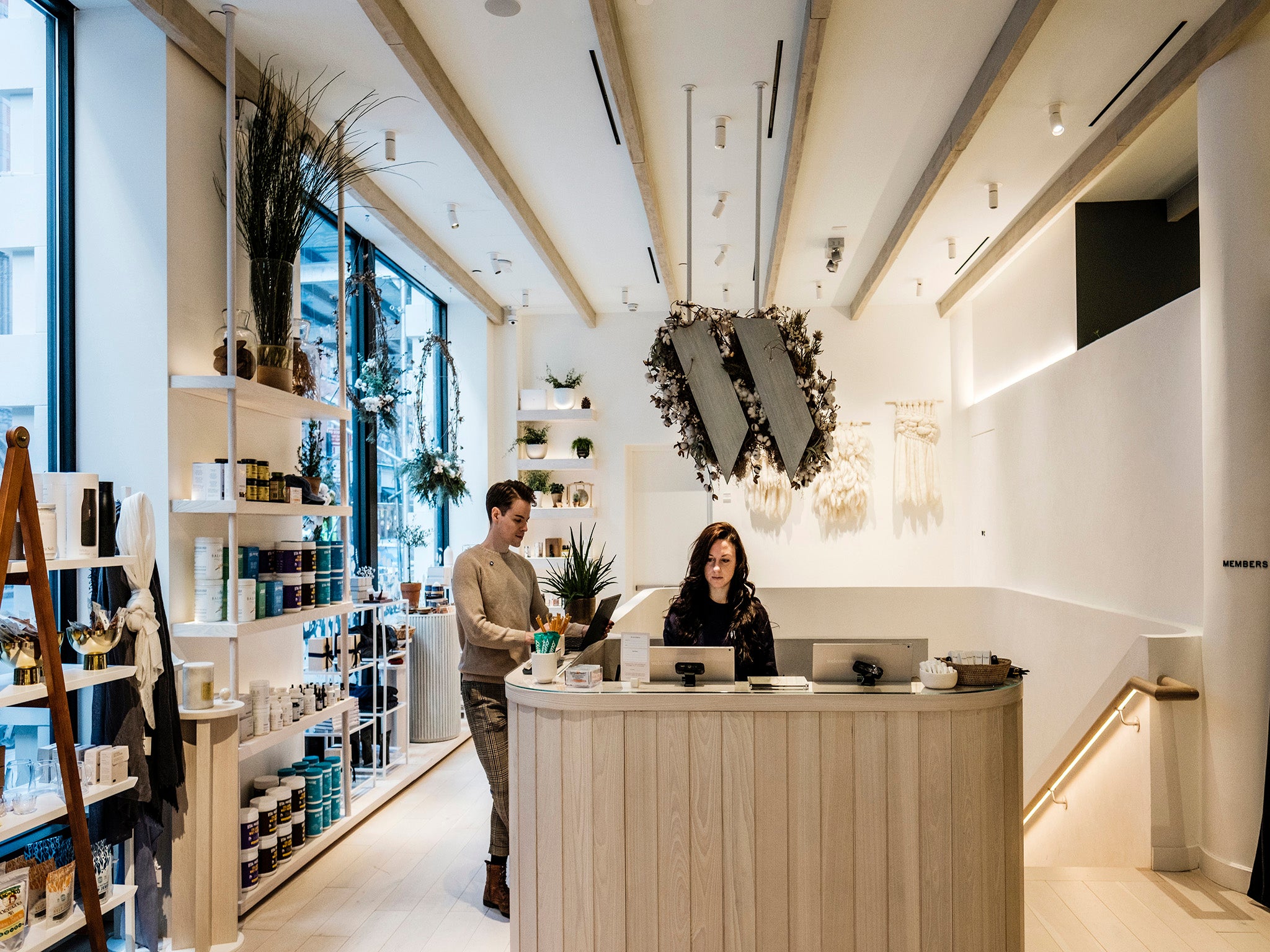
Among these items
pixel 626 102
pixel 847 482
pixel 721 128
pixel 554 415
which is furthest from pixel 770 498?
pixel 626 102

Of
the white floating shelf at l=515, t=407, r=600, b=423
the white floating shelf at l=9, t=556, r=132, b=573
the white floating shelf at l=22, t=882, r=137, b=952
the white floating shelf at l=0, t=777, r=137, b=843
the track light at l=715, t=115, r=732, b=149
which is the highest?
the track light at l=715, t=115, r=732, b=149

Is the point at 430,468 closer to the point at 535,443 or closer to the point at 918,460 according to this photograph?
the point at 535,443

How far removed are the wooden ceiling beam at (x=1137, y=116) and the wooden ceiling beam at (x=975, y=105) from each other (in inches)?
27.3

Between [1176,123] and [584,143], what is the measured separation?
301 cm

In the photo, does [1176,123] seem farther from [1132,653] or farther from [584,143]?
[584,143]

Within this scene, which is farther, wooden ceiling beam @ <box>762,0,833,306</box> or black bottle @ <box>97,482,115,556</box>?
wooden ceiling beam @ <box>762,0,833,306</box>

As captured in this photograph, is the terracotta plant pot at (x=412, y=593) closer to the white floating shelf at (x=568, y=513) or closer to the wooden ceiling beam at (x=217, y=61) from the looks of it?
the white floating shelf at (x=568, y=513)

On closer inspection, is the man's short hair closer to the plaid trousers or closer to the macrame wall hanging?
the plaid trousers

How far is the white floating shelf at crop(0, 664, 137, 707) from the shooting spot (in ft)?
8.07

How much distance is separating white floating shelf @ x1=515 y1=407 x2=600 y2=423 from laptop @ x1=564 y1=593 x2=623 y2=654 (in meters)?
4.87

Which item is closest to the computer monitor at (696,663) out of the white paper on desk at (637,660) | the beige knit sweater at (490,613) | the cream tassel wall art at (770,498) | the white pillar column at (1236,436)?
the white paper on desk at (637,660)

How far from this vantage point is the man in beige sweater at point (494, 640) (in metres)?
3.58

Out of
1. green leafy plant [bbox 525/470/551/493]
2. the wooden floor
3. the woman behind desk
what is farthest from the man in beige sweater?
green leafy plant [bbox 525/470/551/493]

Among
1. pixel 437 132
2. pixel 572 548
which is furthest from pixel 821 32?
pixel 572 548
